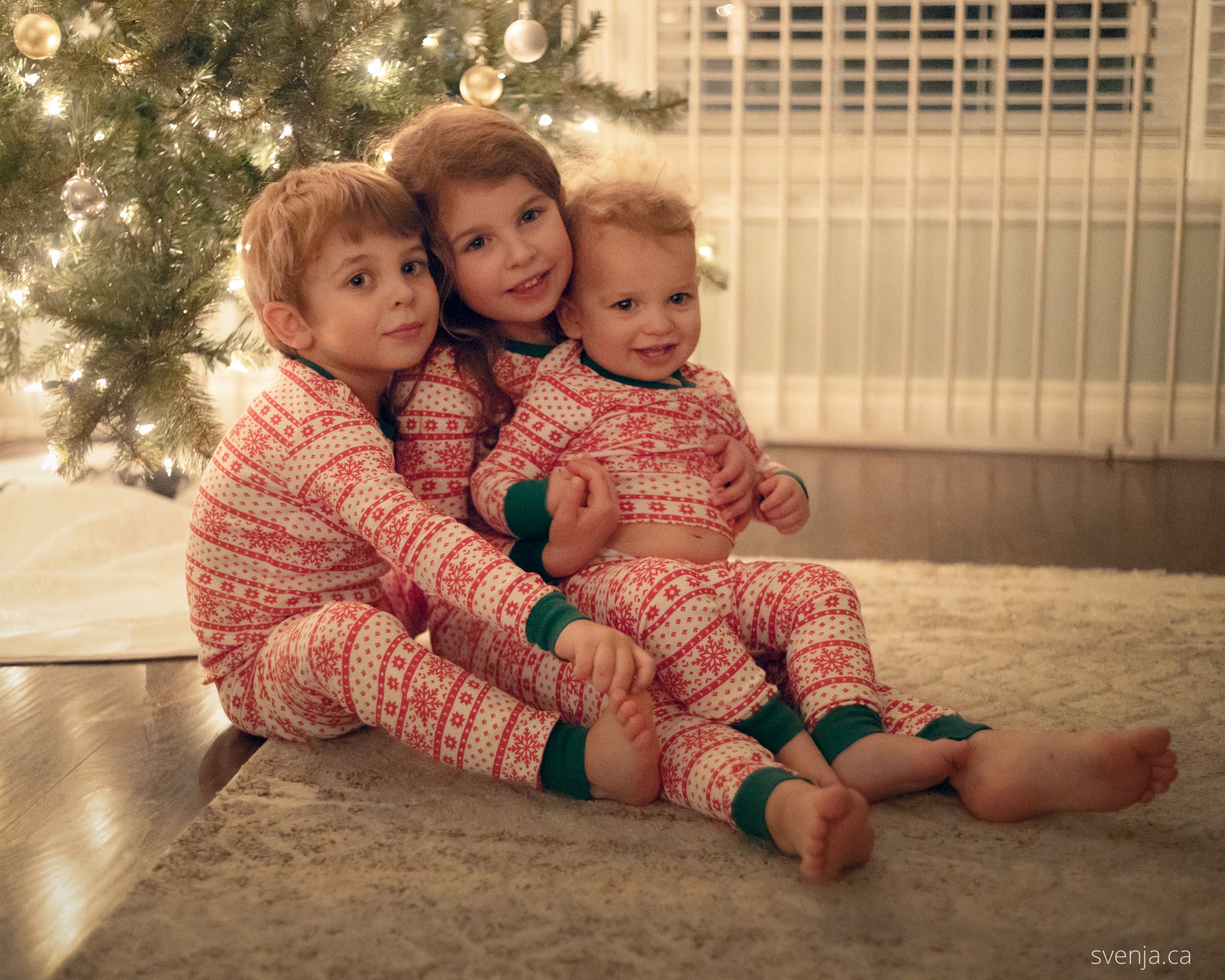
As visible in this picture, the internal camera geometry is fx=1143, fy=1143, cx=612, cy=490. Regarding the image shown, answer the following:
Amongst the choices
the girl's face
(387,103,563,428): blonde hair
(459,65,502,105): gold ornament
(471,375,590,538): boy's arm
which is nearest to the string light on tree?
(459,65,502,105): gold ornament

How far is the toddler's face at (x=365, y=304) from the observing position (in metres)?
1.10

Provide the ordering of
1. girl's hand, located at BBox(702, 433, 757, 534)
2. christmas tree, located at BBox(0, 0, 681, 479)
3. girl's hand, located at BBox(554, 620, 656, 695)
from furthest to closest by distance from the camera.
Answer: christmas tree, located at BBox(0, 0, 681, 479)
girl's hand, located at BBox(702, 433, 757, 534)
girl's hand, located at BBox(554, 620, 656, 695)

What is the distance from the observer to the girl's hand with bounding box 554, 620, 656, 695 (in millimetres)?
896

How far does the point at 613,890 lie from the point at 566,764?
0.52 feet

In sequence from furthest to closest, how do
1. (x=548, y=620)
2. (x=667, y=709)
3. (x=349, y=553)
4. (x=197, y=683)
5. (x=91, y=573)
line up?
(x=91, y=573) < (x=197, y=683) < (x=349, y=553) < (x=667, y=709) < (x=548, y=620)

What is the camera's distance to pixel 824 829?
828 mm

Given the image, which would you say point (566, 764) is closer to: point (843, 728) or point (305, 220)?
point (843, 728)

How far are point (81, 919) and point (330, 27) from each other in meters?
1.04

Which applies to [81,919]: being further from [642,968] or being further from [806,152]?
[806,152]

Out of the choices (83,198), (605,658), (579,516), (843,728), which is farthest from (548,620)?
(83,198)

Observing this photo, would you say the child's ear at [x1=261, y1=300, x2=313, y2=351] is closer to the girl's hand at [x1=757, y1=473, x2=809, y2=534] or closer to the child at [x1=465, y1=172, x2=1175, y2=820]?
the child at [x1=465, y1=172, x2=1175, y2=820]

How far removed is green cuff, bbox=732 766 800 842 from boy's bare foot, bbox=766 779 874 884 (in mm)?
22

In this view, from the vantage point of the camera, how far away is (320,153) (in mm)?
1452

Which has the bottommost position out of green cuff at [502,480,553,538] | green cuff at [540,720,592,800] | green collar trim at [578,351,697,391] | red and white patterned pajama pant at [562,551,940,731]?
green cuff at [540,720,592,800]
